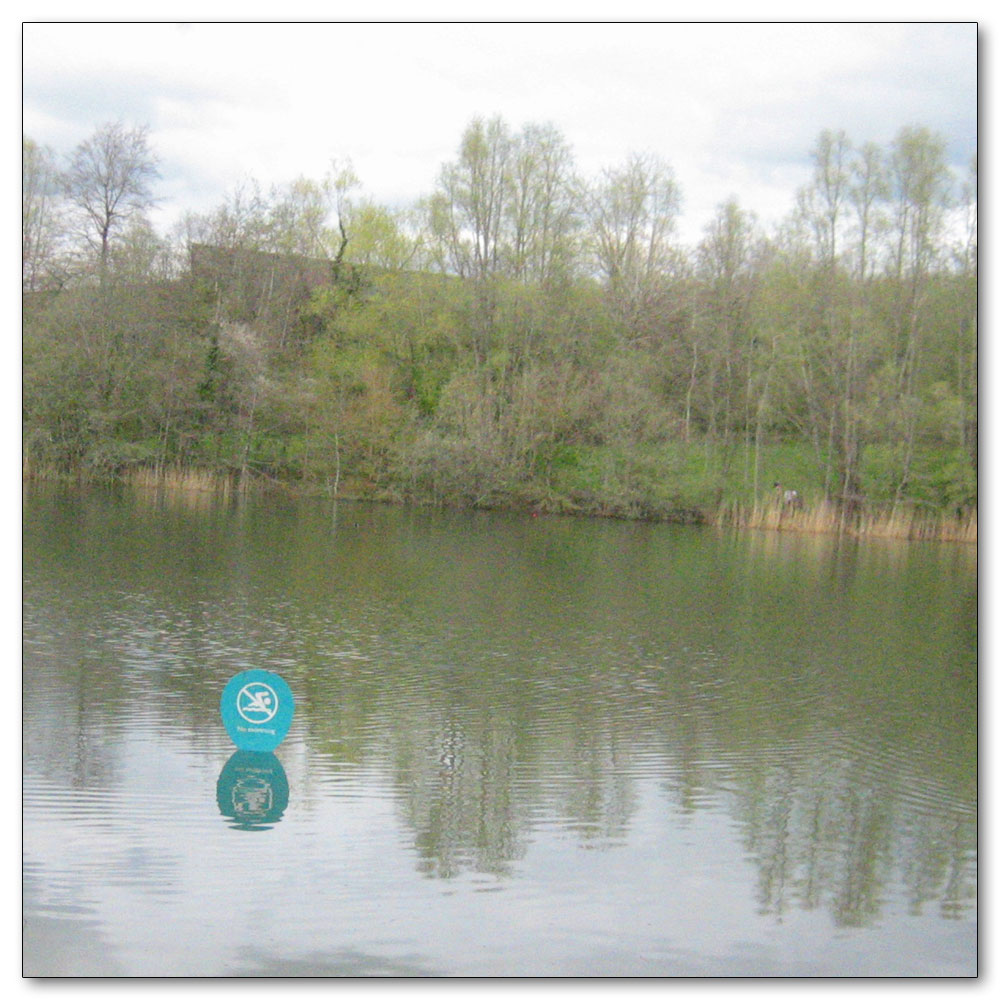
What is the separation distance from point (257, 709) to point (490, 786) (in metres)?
1.73

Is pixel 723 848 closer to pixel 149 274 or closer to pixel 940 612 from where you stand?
pixel 940 612

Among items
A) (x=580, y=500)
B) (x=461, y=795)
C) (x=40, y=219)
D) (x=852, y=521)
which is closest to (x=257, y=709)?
(x=461, y=795)

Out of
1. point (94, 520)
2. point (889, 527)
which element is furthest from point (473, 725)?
point (889, 527)

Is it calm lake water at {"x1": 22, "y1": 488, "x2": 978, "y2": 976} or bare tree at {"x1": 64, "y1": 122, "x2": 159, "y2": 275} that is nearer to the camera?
calm lake water at {"x1": 22, "y1": 488, "x2": 978, "y2": 976}

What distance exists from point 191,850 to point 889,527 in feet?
93.5

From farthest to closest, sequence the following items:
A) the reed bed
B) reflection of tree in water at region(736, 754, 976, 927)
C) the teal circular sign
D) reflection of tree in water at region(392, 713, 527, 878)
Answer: the reed bed, the teal circular sign, reflection of tree in water at region(392, 713, 527, 878), reflection of tree in water at region(736, 754, 976, 927)

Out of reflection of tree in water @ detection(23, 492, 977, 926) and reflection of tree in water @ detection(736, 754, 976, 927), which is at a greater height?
reflection of tree in water @ detection(23, 492, 977, 926)

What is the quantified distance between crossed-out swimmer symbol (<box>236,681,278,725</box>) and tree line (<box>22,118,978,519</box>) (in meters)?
24.4

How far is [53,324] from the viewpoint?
31.7 m

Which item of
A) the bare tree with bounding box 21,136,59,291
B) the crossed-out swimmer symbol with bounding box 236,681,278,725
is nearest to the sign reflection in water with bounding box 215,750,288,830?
the crossed-out swimmer symbol with bounding box 236,681,278,725

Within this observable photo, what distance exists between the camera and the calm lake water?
555cm

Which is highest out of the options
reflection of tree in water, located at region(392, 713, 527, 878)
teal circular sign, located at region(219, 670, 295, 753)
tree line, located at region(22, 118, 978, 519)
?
tree line, located at region(22, 118, 978, 519)

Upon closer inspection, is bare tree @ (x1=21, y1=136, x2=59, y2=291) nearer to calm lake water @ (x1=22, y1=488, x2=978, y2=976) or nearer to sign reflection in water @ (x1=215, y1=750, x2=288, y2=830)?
calm lake water @ (x1=22, y1=488, x2=978, y2=976)

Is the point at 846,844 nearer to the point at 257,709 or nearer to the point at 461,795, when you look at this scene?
the point at 461,795
